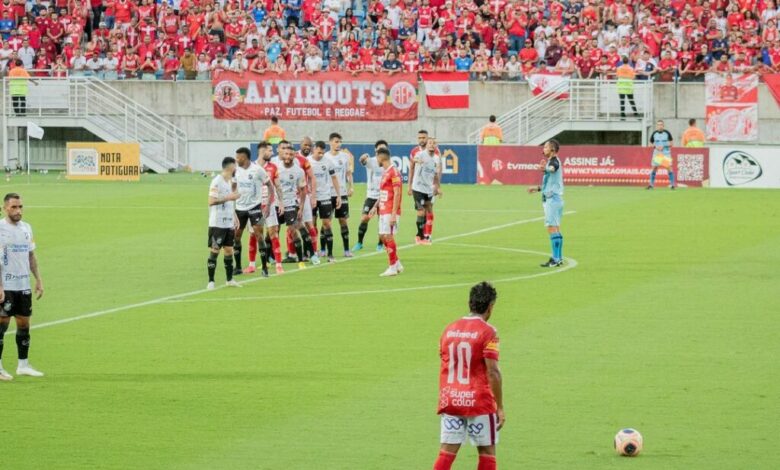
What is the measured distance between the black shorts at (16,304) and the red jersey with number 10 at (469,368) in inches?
272

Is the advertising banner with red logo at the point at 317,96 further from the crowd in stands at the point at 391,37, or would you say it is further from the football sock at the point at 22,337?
the football sock at the point at 22,337

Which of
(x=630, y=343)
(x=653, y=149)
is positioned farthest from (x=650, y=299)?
(x=653, y=149)

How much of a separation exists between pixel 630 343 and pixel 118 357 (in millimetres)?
6525

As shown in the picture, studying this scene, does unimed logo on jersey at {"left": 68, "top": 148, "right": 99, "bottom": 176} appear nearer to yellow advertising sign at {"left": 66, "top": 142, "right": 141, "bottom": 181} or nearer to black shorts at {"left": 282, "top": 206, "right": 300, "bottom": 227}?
yellow advertising sign at {"left": 66, "top": 142, "right": 141, "bottom": 181}

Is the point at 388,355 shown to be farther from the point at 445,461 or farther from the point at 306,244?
the point at 306,244

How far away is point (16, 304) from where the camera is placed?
15.6 metres

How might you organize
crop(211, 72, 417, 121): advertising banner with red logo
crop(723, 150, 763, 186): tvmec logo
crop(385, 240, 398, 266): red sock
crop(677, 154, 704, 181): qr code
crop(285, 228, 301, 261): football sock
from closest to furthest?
crop(385, 240, 398, 266): red sock < crop(285, 228, 301, 261): football sock < crop(723, 150, 763, 186): tvmec logo < crop(677, 154, 704, 181): qr code < crop(211, 72, 417, 121): advertising banner with red logo

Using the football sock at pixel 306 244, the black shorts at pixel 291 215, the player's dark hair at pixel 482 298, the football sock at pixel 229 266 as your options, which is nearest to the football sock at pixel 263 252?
the black shorts at pixel 291 215

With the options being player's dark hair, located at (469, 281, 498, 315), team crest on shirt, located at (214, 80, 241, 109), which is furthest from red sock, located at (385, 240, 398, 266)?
team crest on shirt, located at (214, 80, 241, 109)

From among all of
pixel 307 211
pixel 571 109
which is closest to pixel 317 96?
pixel 571 109

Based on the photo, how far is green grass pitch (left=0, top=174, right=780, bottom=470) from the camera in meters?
12.9

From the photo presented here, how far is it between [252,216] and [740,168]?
25.3 m

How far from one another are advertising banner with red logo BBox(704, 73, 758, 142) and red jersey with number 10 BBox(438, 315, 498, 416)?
4041 cm

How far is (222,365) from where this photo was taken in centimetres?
1680
